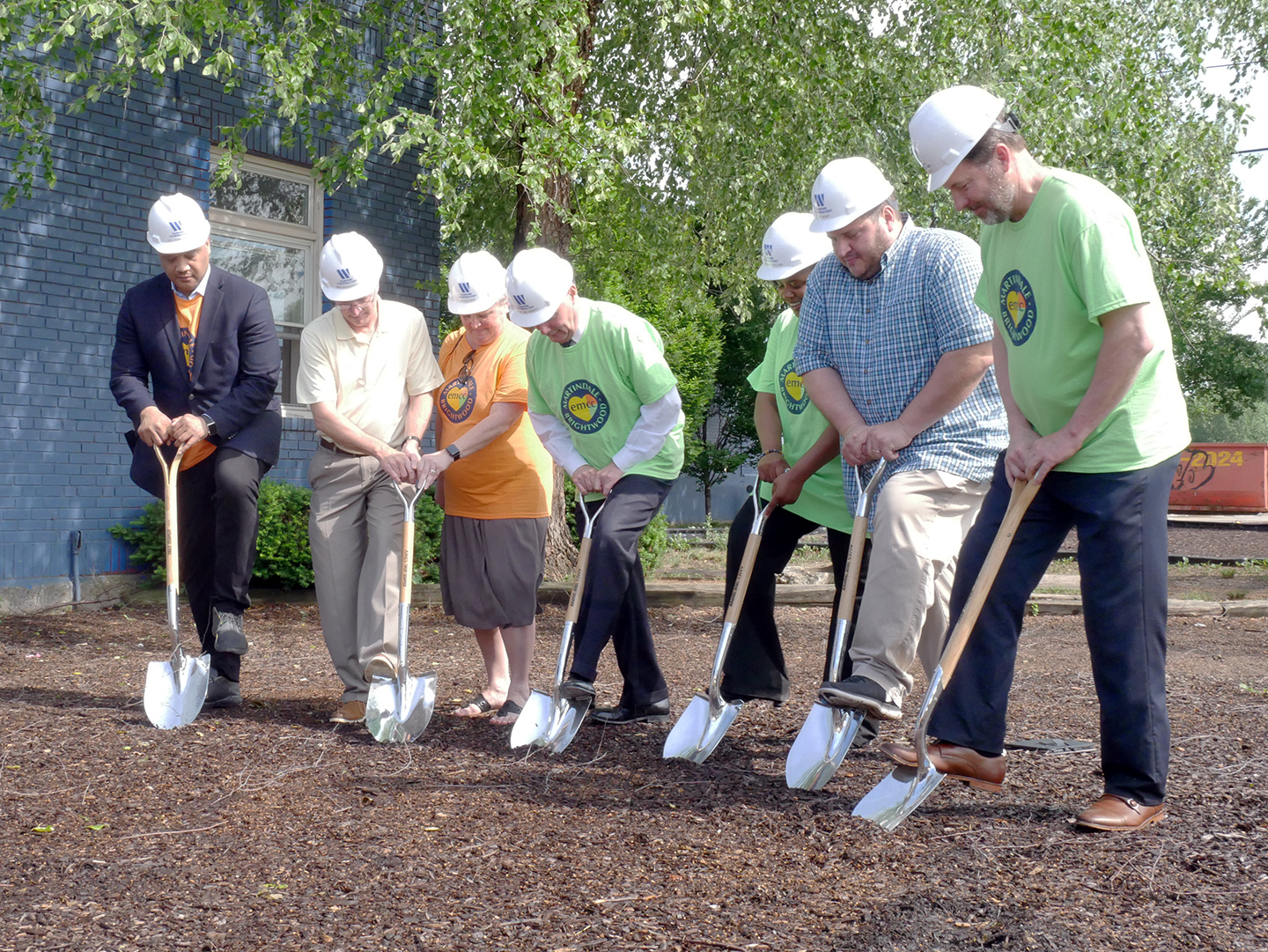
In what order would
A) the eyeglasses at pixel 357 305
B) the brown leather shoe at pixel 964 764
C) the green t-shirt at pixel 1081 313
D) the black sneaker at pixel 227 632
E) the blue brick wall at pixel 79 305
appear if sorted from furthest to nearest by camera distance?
the blue brick wall at pixel 79 305 → the black sneaker at pixel 227 632 → the eyeglasses at pixel 357 305 → the brown leather shoe at pixel 964 764 → the green t-shirt at pixel 1081 313

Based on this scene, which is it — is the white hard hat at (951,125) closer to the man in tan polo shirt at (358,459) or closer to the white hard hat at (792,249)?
the white hard hat at (792,249)

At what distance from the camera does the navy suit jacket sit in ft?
18.0

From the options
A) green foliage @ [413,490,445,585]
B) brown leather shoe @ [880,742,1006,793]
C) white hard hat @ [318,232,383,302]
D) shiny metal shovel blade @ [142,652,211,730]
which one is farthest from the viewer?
green foliage @ [413,490,445,585]

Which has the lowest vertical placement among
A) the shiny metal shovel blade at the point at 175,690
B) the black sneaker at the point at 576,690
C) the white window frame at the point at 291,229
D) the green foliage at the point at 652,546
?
the green foliage at the point at 652,546

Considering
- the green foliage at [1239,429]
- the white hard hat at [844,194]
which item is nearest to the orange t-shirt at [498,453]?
the white hard hat at [844,194]

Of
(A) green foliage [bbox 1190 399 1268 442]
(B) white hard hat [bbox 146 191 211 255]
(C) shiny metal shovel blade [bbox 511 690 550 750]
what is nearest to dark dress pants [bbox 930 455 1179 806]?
(C) shiny metal shovel blade [bbox 511 690 550 750]

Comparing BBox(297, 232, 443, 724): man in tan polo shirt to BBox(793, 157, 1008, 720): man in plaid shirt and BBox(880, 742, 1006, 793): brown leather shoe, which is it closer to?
BBox(793, 157, 1008, 720): man in plaid shirt

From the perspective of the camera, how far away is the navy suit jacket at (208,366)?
5480 millimetres

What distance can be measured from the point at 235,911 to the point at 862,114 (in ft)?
30.8

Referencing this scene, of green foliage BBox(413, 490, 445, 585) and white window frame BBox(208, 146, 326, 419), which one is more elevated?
white window frame BBox(208, 146, 326, 419)

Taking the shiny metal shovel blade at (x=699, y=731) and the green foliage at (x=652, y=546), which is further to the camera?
the green foliage at (x=652, y=546)

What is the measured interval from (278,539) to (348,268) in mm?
5133

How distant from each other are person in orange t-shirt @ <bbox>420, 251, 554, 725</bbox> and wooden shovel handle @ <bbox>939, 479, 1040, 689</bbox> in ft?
6.59

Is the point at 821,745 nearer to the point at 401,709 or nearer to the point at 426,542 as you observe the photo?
the point at 401,709
